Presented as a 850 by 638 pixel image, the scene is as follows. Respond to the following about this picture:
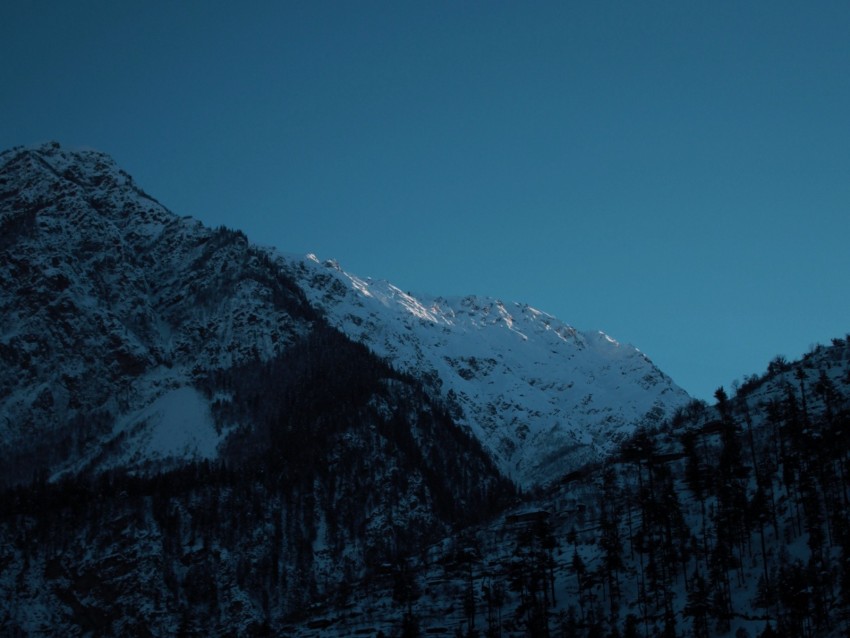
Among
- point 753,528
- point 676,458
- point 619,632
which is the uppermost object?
point 676,458

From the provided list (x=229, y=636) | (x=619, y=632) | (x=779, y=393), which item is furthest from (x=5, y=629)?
(x=779, y=393)

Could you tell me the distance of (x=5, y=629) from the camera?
199m

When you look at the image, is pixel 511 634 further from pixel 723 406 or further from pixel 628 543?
pixel 723 406

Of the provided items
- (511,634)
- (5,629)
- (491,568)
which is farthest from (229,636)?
(511,634)

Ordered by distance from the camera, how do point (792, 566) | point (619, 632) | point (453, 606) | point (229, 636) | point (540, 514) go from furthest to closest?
point (229, 636)
point (540, 514)
point (453, 606)
point (619, 632)
point (792, 566)

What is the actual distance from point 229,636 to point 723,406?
86828 mm

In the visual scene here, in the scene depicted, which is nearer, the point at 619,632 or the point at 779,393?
the point at 619,632

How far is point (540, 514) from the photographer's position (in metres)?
182

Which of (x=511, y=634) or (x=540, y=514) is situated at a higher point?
(x=540, y=514)

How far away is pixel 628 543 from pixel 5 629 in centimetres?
10782

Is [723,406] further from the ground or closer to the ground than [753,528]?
further from the ground

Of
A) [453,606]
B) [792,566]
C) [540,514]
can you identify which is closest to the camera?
[792,566]

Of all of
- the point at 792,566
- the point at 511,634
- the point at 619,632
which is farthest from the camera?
the point at 511,634

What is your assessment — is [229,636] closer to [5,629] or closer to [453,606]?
[5,629]
